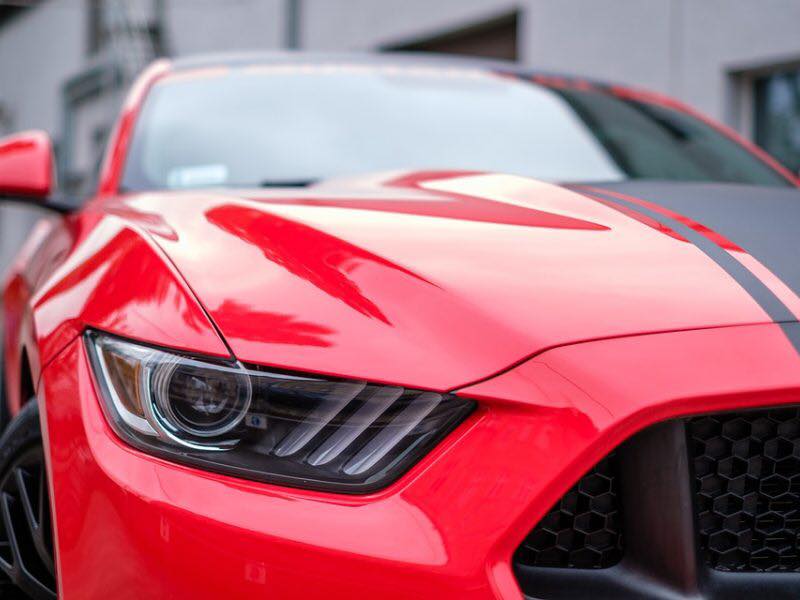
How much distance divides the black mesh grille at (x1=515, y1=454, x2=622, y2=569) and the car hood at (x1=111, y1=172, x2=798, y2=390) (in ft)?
0.55

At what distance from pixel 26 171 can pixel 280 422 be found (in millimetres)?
1549

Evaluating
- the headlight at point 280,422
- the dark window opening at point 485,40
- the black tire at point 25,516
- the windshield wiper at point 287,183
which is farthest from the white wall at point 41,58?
the headlight at point 280,422

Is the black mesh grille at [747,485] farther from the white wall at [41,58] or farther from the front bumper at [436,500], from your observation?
the white wall at [41,58]

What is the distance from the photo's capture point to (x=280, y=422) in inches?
47.9

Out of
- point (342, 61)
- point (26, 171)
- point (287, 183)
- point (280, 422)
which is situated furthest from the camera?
point (342, 61)

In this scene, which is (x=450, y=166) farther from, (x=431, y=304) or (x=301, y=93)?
(x=431, y=304)

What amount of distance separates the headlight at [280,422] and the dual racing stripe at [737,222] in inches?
16.6

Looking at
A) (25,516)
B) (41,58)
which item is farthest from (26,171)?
(41,58)

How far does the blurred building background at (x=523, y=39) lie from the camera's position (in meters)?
7.17

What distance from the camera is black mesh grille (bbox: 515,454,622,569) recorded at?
1158mm

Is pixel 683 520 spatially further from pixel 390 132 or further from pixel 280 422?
pixel 390 132

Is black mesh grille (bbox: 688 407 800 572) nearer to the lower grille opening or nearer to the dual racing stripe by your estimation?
the lower grille opening

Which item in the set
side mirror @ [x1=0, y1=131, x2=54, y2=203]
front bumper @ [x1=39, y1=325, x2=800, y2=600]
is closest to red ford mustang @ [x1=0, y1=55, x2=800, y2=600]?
front bumper @ [x1=39, y1=325, x2=800, y2=600]

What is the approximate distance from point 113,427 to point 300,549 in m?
0.31
